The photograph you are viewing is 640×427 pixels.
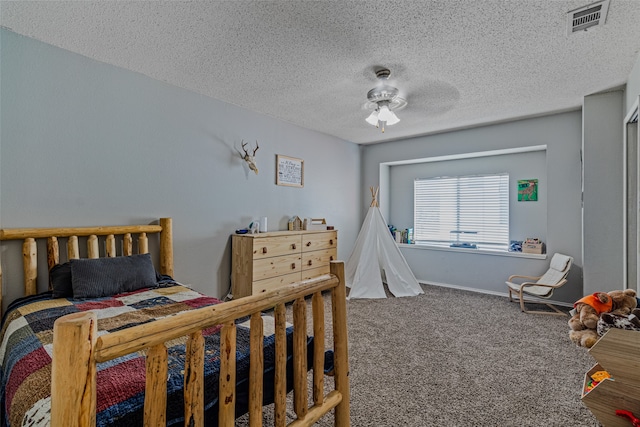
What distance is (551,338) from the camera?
296 cm

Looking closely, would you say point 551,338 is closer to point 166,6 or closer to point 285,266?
point 285,266

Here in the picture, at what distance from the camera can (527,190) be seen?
4449 millimetres

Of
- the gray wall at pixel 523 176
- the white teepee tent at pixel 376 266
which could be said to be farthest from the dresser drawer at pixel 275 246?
the gray wall at pixel 523 176

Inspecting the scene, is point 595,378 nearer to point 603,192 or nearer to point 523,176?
point 603,192

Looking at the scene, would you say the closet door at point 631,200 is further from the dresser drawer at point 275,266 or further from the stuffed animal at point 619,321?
the dresser drawer at point 275,266

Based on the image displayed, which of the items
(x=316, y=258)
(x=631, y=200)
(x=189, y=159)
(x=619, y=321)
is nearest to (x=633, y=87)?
(x=631, y=200)

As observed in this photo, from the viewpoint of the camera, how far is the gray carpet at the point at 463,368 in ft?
6.15

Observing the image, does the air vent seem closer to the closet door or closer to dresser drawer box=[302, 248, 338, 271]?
the closet door

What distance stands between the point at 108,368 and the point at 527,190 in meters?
5.15

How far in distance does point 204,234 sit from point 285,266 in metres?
1.03

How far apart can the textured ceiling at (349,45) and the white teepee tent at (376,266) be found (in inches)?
81.9

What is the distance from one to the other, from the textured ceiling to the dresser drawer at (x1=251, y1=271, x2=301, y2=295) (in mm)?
2083

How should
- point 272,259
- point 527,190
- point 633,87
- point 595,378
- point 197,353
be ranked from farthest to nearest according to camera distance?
point 527,190 < point 272,259 < point 633,87 < point 595,378 < point 197,353

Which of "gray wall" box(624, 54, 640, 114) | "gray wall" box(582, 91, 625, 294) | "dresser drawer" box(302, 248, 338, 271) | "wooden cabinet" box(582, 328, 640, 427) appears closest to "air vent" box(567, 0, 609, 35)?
"gray wall" box(624, 54, 640, 114)
